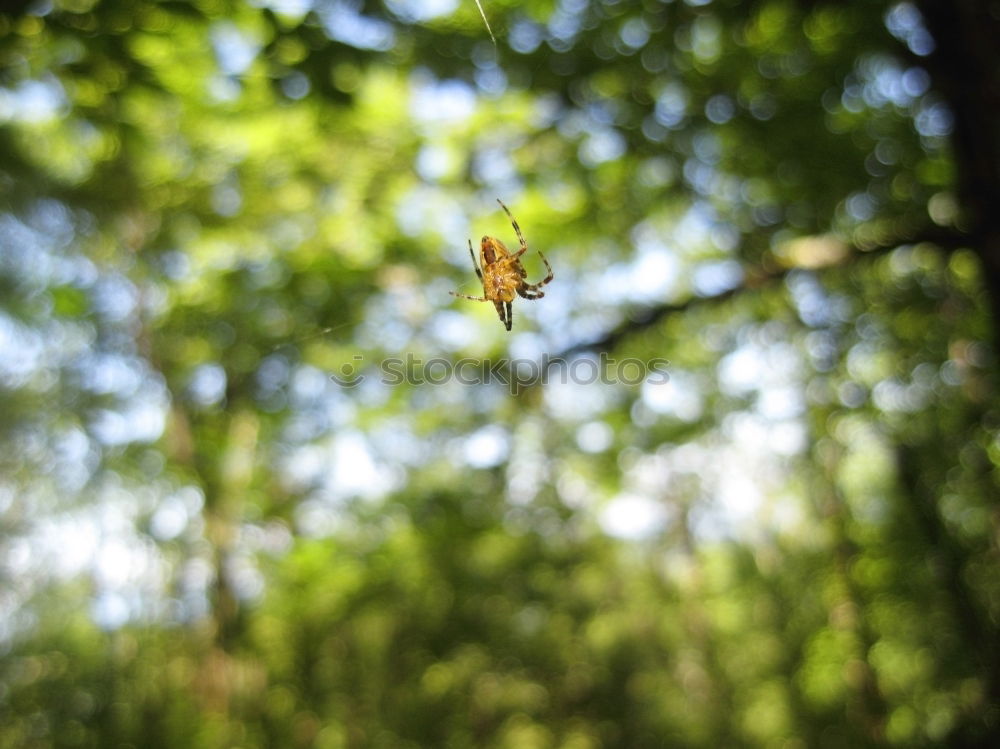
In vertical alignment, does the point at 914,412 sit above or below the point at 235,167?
below

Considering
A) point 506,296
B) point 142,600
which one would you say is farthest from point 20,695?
point 506,296

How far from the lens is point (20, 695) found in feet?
25.9

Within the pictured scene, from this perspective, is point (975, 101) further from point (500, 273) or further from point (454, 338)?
point (454, 338)

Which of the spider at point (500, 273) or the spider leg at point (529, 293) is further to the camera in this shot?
the spider leg at point (529, 293)

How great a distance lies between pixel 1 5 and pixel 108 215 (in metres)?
4.35

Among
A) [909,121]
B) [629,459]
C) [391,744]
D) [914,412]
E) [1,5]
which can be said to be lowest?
[391,744]

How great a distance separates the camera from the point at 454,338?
5293 mm

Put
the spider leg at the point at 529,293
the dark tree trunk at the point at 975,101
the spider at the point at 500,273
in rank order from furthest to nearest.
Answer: the spider leg at the point at 529,293 < the spider at the point at 500,273 < the dark tree trunk at the point at 975,101

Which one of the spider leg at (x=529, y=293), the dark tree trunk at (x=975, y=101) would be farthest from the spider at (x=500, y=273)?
the dark tree trunk at (x=975, y=101)

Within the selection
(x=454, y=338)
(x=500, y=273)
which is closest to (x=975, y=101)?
(x=500, y=273)

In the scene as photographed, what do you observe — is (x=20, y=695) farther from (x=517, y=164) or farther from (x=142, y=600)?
(x=517, y=164)

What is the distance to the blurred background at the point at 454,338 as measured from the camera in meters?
3.51

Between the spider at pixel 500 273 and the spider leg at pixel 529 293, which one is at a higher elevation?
the spider at pixel 500 273

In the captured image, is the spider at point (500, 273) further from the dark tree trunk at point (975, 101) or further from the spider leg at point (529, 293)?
the dark tree trunk at point (975, 101)
